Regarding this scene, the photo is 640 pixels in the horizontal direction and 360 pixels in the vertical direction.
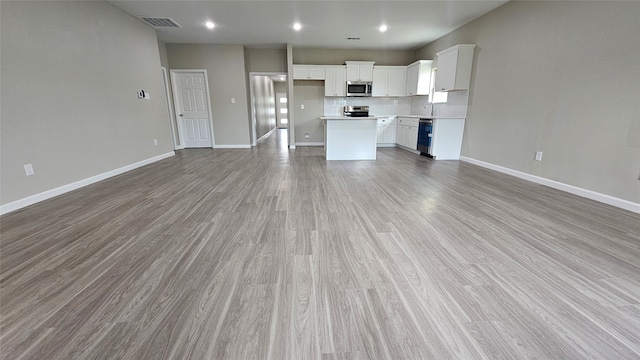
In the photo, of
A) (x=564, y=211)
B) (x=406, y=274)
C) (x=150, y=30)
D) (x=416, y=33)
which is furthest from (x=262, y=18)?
(x=564, y=211)

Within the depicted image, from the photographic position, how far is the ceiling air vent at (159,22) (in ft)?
16.3

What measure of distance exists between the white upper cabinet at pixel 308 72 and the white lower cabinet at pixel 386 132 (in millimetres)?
2190

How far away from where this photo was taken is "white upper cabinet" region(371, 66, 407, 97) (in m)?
7.51

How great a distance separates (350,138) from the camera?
5.57 meters

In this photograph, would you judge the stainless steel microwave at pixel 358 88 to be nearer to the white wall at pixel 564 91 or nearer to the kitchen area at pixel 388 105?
the kitchen area at pixel 388 105

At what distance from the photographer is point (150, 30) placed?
5.39 metres

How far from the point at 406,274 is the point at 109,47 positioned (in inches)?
218

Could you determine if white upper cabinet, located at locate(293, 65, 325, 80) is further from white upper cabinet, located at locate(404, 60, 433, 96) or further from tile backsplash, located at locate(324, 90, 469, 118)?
white upper cabinet, located at locate(404, 60, 433, 96)

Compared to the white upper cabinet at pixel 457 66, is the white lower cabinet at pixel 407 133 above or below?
below

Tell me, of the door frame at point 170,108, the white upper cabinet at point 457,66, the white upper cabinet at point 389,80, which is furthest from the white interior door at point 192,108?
the white upper cabinet at point 457,66

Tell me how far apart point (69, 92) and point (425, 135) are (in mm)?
6322

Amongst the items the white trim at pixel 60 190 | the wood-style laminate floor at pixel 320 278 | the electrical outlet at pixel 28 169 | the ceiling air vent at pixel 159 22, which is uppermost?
the ceiling air vent at pixel 159 22

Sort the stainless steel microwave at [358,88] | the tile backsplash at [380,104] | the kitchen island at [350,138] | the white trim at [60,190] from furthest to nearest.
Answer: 1. the tile backsplash at [380,104]
2. the stainless steel microwave at [358,88]
3. the kitchen island at [350,138]
4. the white trim at [60,190]

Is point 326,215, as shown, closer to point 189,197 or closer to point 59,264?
point 189,197
